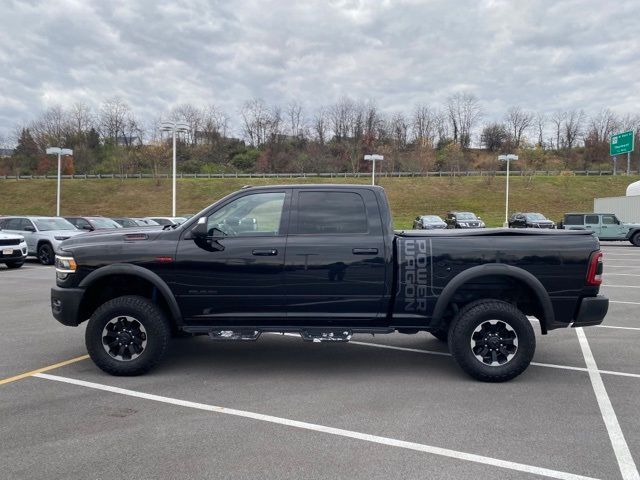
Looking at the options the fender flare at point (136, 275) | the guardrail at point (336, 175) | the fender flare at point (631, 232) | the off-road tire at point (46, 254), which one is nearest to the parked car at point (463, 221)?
the fender flare at point (631, 232)

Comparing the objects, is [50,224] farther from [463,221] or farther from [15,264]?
[463,221]

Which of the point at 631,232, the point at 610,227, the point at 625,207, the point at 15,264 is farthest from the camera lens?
the point at 625,207

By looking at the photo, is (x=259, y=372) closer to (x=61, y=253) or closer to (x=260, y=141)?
(x=61, y=253)

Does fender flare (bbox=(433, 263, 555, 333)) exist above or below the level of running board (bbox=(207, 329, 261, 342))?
above

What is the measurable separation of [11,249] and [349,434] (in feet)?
49.4

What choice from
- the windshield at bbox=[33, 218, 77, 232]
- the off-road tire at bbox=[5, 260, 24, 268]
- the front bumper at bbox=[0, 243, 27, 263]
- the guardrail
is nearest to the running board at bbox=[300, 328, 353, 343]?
the front bumper at bbox=[0, 243, 27, 263]

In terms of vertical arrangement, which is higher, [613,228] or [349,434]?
[613,228]

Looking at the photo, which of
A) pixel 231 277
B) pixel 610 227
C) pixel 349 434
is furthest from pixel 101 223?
pixel 610 227

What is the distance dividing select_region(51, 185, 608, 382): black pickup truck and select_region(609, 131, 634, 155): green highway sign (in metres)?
43.3

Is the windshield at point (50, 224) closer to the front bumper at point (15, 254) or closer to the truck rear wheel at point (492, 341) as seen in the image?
the front bumper at point (15, 254)

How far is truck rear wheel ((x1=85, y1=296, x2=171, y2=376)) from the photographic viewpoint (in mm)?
5289

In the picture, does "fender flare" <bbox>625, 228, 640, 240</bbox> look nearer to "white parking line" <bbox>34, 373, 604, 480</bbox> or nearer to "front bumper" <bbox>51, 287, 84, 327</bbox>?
"white parking line" <bbox>34, 373, 604, 480</bbox>

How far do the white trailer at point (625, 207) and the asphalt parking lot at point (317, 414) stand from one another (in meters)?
30.2

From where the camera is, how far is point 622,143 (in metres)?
42.3
